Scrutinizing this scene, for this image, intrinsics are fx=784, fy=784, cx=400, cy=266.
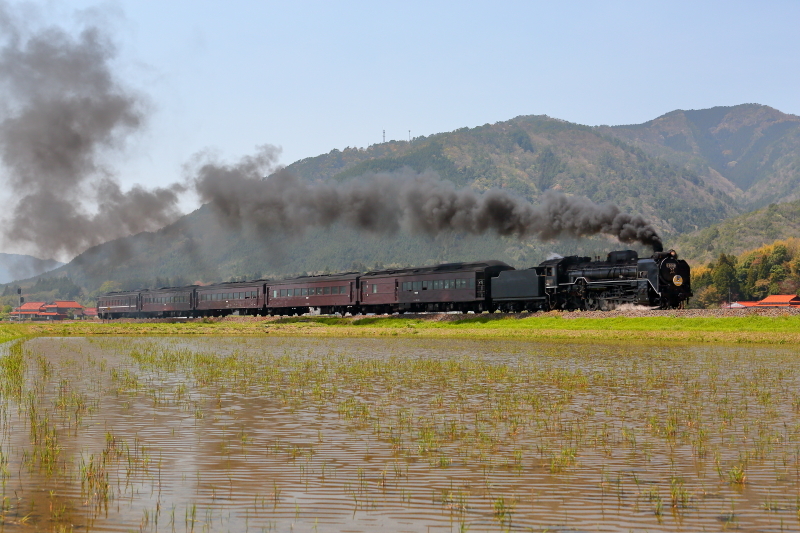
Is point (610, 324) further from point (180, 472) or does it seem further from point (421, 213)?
point (180, 472)

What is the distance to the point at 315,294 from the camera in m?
78.3

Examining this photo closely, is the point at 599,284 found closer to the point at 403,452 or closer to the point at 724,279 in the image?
the point at 403,452

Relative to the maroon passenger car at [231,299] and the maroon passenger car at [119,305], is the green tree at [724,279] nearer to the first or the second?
the maroon passenger car at [231,299]

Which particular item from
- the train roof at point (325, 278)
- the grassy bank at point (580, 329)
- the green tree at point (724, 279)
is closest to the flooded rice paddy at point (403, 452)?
the grassy bank at point (580, 329)

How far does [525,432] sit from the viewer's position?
14.2 metres

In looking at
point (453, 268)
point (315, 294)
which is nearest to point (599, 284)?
point (453, 268)

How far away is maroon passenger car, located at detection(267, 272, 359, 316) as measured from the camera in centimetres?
7550

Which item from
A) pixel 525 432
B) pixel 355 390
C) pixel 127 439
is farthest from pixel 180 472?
pixel 355 390

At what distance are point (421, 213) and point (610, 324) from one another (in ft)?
95.8

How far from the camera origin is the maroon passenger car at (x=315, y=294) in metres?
75.5

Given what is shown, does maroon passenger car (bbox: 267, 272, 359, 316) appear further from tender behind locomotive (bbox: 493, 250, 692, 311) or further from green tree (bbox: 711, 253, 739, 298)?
green tree (bbox: 711, 253, 739, 298)

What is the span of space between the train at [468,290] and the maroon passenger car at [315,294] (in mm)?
97

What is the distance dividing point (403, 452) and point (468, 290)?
51.9 meters

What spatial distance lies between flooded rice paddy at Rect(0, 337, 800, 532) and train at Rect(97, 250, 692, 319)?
1068 inches
